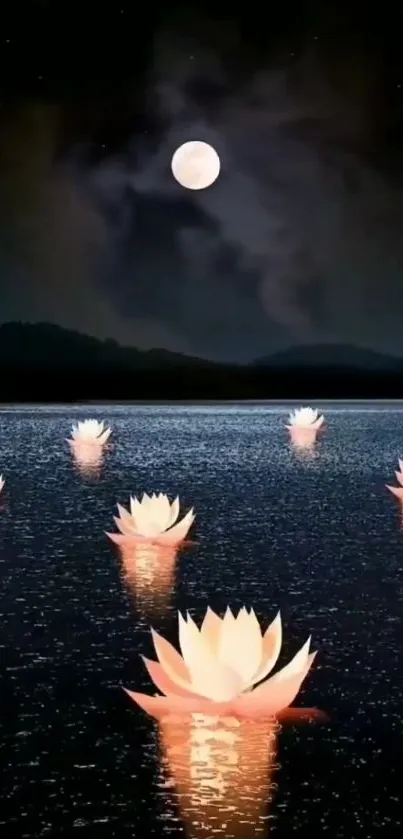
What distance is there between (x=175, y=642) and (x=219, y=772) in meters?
1.17

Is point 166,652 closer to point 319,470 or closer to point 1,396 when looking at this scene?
point 319,470

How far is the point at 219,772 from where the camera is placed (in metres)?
2.34

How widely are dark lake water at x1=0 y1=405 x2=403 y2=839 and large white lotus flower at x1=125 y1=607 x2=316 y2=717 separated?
6 centimetres

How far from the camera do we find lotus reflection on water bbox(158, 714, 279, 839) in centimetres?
209

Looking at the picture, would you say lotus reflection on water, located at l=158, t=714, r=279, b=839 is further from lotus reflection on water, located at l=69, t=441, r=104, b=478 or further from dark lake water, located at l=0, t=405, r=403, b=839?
lotus reflection on water, located at l=69, t=441, r=104, b=478

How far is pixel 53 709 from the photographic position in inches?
111

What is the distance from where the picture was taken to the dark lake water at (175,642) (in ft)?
7.11


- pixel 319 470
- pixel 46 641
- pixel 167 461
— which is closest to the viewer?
pixel 46 641

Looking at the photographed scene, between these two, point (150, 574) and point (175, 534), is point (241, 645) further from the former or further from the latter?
point (175, 534)

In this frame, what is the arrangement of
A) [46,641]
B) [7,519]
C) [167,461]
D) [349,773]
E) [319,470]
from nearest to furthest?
[349,773]
[46,641]
[7,519]
[319,470]
[167,461]

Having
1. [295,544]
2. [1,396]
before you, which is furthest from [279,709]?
[1,396]

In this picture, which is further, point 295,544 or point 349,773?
point 295,544

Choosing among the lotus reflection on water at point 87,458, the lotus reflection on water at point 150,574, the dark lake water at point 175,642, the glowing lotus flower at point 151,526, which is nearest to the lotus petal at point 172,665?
the dark lake water at point 175,642

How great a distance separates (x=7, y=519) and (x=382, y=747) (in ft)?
15.2
